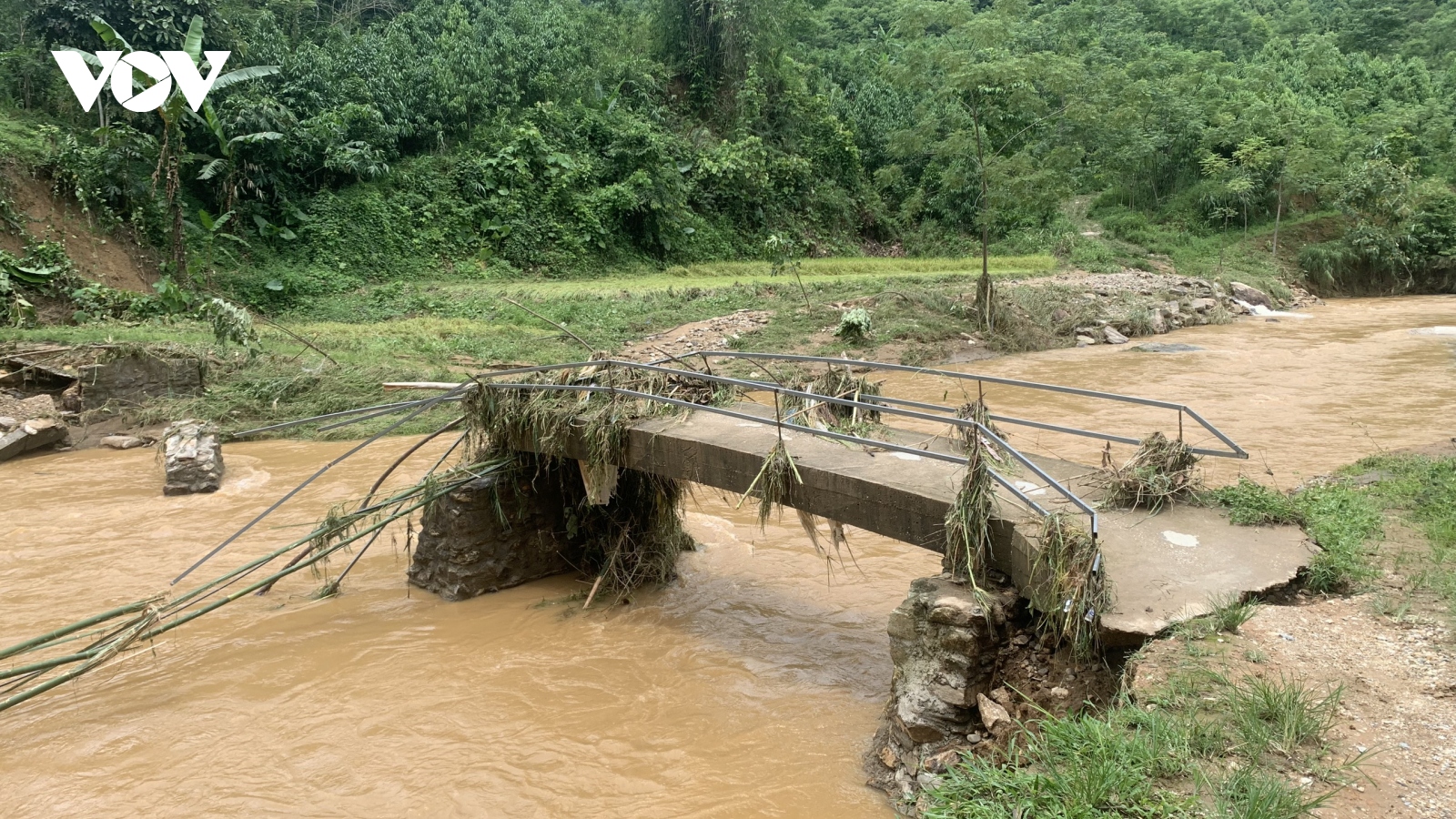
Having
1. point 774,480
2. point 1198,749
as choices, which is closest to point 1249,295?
point 774,480

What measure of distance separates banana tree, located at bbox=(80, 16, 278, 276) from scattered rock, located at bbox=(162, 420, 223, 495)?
26.4 ft

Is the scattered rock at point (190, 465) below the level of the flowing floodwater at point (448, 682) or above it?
above

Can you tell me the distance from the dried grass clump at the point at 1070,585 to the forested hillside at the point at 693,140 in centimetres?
1362

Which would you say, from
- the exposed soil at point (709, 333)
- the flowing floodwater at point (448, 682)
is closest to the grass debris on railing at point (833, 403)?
the flowing floodwater at point (448, 682)

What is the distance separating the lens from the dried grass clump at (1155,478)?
4.54 meters

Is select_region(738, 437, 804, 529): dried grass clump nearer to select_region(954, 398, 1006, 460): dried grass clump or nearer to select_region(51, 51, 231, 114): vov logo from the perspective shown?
select_region(954, 398, 1006, 460): dried grass clump

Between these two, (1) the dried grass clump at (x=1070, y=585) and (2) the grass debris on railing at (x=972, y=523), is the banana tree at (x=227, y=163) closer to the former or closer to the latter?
(2) the grass debris on railing at (x=972, y=523)

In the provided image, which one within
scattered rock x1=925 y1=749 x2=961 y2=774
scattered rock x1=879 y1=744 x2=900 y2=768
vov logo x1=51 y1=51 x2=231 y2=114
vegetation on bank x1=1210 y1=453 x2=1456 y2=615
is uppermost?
vov logo x1=51 y1=51 x2=231 y2=114

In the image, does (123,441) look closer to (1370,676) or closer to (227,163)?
(227,163)

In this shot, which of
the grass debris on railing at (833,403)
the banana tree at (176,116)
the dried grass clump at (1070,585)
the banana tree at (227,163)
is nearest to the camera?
the dried grass clump at (1070,585)

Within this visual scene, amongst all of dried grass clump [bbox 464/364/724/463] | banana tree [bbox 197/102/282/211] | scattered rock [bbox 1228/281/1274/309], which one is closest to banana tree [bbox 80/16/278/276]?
banana tree [bbox 197/102/282/211]

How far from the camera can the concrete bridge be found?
3846 millimetres

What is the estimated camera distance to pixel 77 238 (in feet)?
52.2

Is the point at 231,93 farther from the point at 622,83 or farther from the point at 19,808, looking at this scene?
the point at 19,808
